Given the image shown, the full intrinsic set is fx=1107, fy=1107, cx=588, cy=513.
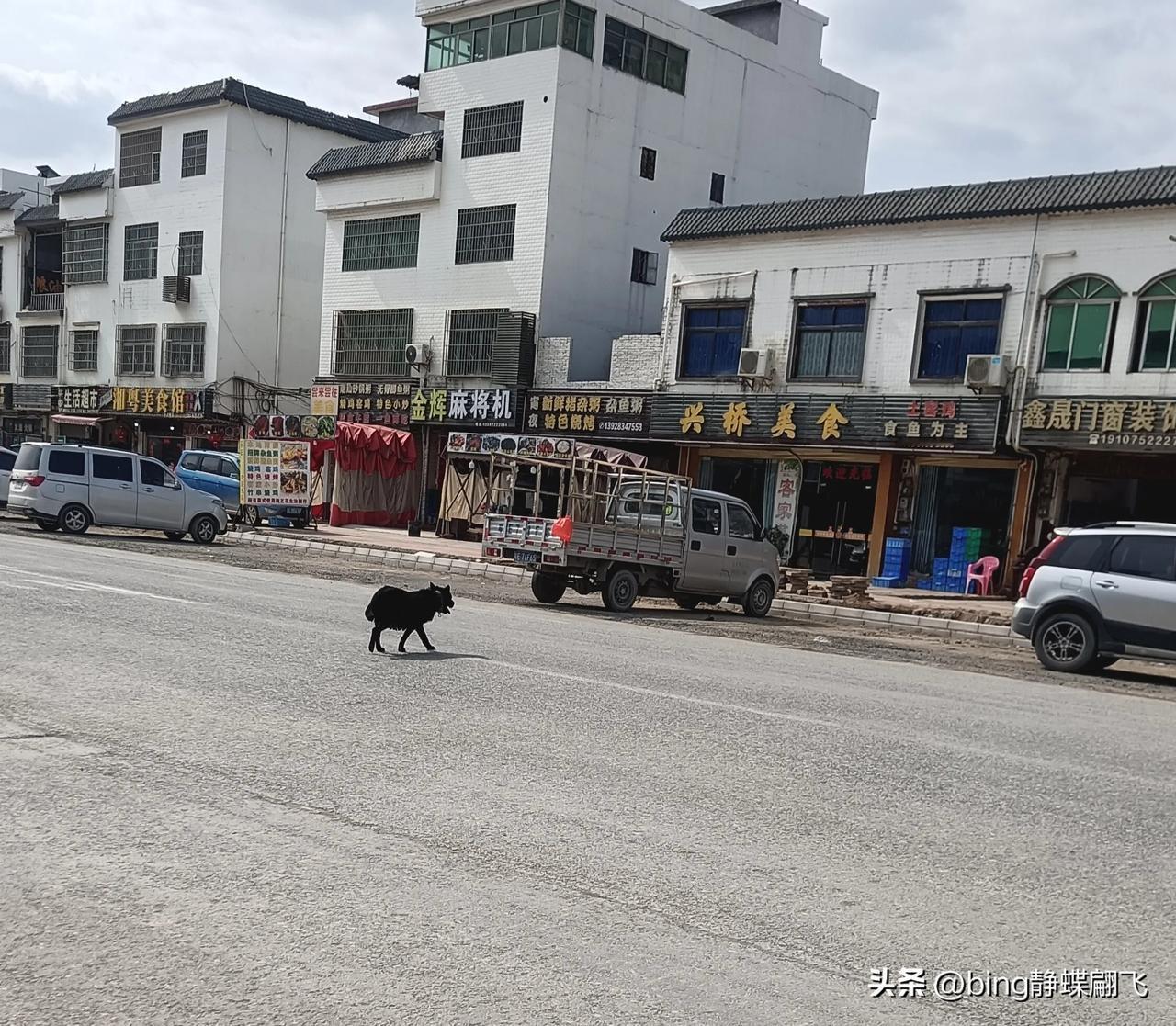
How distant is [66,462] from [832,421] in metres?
16.2

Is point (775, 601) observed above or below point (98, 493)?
below

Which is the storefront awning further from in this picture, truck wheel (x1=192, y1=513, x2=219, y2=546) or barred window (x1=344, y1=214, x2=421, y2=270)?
truck wheel (x1=192, y1=513, x2=219, y2=546)

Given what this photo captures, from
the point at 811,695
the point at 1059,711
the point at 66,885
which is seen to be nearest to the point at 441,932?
the point at 66,885

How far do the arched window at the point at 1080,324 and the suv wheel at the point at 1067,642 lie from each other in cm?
918

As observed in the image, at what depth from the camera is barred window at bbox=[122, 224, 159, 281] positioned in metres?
43.9

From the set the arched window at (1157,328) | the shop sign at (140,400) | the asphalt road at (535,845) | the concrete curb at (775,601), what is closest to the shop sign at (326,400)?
the shop sign at (140,400)

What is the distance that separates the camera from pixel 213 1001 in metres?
3.41

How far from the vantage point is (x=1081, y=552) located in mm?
14000

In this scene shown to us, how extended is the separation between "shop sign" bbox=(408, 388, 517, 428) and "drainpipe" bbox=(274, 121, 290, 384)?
11252 millimetres

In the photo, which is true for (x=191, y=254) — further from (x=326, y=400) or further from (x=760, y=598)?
(x=760, y=598)

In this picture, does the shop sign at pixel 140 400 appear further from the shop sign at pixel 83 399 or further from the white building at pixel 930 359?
the white building at pixel 930 359

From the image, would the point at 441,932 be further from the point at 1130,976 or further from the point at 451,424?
the point at 451,424

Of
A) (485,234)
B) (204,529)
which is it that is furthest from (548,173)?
(204,529)

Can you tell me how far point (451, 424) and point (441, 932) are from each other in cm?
2928
